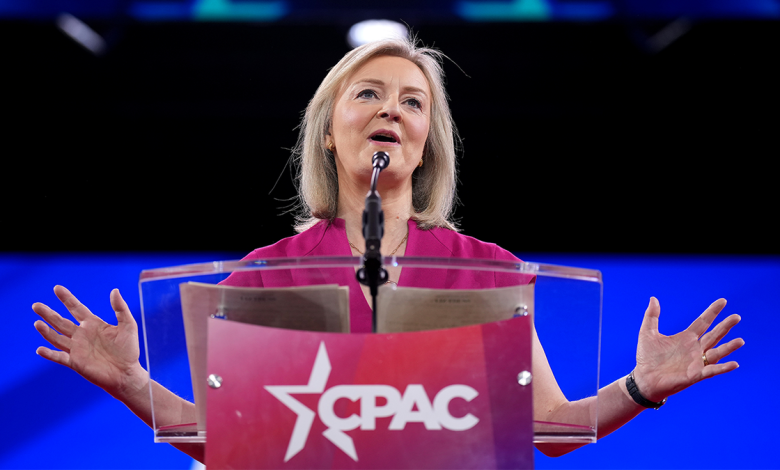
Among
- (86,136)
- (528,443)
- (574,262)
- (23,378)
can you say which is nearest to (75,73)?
(86,136)

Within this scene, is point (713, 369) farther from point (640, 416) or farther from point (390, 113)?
point (640, 416)

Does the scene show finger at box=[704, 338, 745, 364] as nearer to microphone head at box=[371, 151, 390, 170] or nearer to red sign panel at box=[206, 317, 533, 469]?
red sign panel at box=[206, 317, 533, 469]

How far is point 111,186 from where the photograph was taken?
367 centimetres

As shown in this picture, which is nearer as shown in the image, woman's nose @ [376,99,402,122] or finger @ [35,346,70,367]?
finger @ [35,346,70,367]

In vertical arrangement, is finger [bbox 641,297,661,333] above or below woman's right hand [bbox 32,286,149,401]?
above

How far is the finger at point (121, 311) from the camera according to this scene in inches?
45.7

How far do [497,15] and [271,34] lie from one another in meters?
1.11

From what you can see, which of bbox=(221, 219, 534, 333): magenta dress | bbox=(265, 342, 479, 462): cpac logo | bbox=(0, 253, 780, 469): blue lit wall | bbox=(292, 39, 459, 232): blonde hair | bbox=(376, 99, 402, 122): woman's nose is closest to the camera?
bbox=(265, 342, 479, 462): cpac logo

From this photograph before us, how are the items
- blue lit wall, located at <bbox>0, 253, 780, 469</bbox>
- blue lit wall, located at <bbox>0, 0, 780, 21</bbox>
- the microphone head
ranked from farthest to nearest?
blue lit wall, located at <bbox>0, 0, 780, 21</bbox>, blue lit wall, located at <bbox>0, 253, 780, 469</bbox>, the microphone head

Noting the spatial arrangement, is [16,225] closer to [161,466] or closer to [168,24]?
[168,24]

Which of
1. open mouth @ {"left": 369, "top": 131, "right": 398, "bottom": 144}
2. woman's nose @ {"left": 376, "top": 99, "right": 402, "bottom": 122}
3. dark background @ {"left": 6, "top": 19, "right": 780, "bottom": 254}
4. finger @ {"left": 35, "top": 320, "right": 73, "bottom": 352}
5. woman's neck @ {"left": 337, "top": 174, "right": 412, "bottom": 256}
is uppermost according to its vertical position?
dark background @ {"left": 6, "top": 19, "right": 780, "bottom": 254}

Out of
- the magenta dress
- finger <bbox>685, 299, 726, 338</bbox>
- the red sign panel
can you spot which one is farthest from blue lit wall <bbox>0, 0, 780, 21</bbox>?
the red sign panel

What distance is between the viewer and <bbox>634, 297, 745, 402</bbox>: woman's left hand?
44.8 inches

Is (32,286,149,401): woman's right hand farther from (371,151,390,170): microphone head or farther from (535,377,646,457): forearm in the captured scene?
(535,377,646,457): forearm
